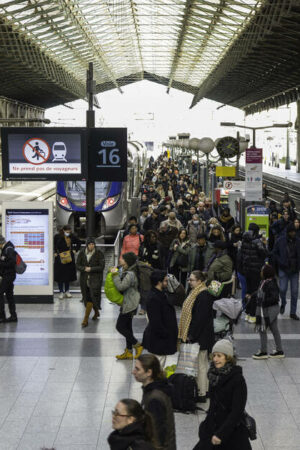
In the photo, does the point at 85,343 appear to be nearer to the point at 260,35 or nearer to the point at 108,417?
the point at 108,417

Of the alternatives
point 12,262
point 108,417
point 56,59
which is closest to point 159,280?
point 108,417

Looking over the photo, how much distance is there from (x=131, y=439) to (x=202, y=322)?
3.75 metres

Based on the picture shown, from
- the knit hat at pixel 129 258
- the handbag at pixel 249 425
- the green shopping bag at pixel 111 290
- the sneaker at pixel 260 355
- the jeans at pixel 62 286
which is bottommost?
the sneaker at pixel 260 355

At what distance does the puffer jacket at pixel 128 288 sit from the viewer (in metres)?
8.91

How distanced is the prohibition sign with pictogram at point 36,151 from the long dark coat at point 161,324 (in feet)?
22.0

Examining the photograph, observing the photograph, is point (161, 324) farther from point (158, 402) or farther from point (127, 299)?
point (158, 402)

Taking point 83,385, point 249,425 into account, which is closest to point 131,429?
point 249,425

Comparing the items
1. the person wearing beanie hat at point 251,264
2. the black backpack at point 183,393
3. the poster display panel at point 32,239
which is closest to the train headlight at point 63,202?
the poster display panel at point 32,239

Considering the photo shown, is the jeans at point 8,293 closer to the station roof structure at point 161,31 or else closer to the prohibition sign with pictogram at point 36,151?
the prohibition sign with pictogram at point 36,151

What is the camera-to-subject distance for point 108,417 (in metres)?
7.01

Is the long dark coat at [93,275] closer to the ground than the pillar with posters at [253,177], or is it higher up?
closer to the ground

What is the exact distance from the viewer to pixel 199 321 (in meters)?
7.29

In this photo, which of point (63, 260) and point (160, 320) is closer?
point (160, 320)

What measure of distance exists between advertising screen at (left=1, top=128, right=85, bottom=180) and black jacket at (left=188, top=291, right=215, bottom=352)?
21.7 ft
